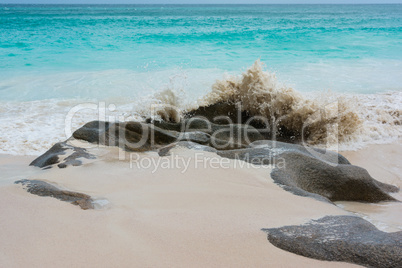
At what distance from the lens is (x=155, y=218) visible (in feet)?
5.69

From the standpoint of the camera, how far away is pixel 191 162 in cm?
259

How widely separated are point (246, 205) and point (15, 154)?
10.5 feet

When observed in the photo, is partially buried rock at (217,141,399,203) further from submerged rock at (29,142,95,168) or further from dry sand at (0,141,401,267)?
submerged rock at (29,142,95,168)

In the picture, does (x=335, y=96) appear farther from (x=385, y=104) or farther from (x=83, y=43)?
(x=83, y=43)

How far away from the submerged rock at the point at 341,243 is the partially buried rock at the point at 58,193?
3.37 ft

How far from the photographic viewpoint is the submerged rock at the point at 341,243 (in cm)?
146

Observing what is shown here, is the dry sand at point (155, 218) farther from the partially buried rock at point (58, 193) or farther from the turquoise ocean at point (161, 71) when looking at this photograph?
the turquoise ocean at point (161, 71)

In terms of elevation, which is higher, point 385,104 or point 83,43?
point 83,43

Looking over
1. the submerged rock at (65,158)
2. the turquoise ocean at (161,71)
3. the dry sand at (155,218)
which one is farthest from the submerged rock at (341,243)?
the turquoise ocean at (161,71)

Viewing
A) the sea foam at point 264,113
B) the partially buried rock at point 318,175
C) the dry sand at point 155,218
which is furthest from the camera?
the sea foam at point 264,113

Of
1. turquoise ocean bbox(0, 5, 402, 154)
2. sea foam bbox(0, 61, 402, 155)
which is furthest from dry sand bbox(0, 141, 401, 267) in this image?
turquoise ocean bbox(0, 5, 402, 154)

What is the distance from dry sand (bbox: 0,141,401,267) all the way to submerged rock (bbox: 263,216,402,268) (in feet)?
0.18

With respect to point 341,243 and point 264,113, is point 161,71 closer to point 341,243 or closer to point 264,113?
point 264,113

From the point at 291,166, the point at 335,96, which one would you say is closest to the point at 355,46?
the point at 335,96
